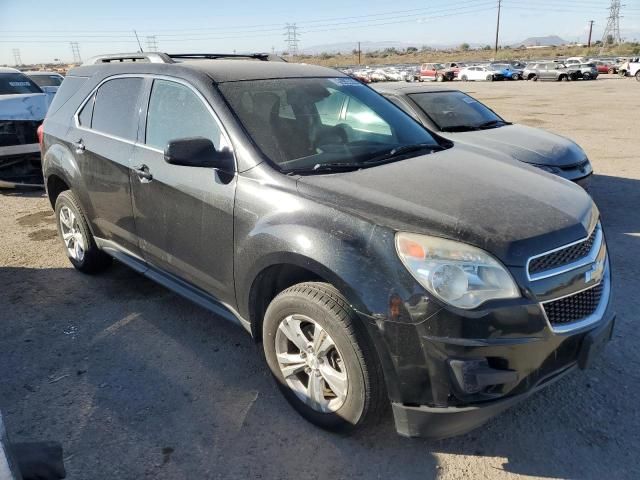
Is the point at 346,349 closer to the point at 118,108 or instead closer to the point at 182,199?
the point at 182,199

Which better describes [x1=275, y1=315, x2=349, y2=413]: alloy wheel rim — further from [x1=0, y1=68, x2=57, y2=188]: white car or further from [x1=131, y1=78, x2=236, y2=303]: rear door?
[x1=0, y1=68, x2=57, y2=188]: white car

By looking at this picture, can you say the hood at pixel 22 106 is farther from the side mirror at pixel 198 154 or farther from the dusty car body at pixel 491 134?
the side mirror at pixel 198 154

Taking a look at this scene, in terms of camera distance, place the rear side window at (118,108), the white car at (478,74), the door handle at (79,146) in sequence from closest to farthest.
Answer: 1. the rear side window at (118,108)
2. the door handle at (79,146)
3. the white car at (478,74)

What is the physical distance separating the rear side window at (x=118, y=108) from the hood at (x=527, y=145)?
3775 mm

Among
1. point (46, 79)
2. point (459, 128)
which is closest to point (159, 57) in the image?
point (459, 128)

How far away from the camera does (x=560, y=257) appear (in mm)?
2379

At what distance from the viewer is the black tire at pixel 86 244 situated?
4.52 meters

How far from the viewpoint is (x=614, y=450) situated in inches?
102

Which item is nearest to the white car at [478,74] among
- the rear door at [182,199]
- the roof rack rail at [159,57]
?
the roof rack rail at [159,57]

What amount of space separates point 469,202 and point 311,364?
3.67 feet

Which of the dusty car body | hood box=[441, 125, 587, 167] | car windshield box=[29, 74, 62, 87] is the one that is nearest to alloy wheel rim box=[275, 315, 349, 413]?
the dusty car body

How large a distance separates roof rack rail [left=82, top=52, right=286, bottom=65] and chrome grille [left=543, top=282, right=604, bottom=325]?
2893 mm

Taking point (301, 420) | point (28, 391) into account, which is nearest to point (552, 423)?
point (301, 420)

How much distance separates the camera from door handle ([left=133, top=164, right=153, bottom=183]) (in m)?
3.48
